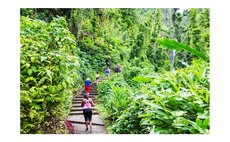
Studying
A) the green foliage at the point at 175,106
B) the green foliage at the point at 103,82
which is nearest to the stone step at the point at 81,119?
the green foliage at the point at 103,82

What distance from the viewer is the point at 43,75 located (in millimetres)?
3189

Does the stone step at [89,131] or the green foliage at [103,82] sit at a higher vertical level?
the green foliage at [103,82]

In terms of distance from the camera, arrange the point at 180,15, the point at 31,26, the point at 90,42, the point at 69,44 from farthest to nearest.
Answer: the point at 180,15 < the point at 90,42 < the point at 69,44 < the point at 31,26

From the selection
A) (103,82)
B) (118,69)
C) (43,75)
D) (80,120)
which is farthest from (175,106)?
(118,69)

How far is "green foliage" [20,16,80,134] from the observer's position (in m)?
3.09

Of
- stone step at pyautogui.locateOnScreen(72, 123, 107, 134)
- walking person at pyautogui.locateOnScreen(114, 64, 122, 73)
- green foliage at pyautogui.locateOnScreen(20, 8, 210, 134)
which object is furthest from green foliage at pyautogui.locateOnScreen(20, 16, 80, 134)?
walking person at pyautogui.locateOnScreen(114, 64, 122, 73)

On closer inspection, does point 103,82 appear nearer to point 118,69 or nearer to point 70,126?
point 118,69

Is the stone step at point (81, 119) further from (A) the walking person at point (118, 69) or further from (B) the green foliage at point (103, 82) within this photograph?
(A) the walking person at point (118, 69)

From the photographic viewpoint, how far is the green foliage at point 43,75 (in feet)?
10.2

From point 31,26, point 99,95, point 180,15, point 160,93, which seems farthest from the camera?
point 180,15

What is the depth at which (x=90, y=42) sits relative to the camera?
19.4 ft
